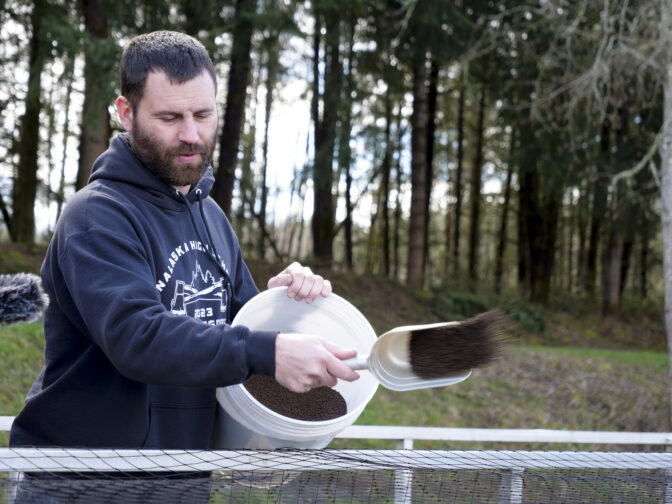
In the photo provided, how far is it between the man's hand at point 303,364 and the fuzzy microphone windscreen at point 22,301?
581 millimetres

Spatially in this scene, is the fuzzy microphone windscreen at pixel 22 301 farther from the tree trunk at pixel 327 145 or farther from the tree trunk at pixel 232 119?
the tree trunk at pixel 327 145

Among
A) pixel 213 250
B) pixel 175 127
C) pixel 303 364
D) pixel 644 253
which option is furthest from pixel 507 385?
pixel 644 253

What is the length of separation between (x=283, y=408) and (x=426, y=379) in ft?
2.07

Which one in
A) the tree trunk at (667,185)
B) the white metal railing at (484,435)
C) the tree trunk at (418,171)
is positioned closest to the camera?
the white metal railing at (484,435)

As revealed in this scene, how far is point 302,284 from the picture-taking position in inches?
90.6

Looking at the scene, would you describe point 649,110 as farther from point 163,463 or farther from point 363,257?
point 163,463

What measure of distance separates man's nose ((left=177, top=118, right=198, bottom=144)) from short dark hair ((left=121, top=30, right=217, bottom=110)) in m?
0.11

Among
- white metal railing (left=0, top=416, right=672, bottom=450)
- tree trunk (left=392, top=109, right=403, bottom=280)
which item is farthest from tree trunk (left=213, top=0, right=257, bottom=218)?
tree trunk (left=392, top=109, right=403, bottom=280)

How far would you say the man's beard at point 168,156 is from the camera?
205cm

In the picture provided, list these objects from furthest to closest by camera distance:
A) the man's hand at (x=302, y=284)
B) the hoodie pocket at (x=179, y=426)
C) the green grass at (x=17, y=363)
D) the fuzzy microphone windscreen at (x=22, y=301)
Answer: the green grass at (x=17, y=363) → the man's hand at (x=302, y=284) → the hoodie pocket at (x=179, y=426) → the fuzzy microphone windscreen at (x=22, y=301)

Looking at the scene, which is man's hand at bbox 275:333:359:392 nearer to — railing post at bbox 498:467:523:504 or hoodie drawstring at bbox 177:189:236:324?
hoodie drawstring at bbox 177:189:236:324

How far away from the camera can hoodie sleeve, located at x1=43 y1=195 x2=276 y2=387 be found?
5.35 ft

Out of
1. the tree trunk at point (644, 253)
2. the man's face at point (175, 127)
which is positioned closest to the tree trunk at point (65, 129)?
the man's face at point (175, 127)

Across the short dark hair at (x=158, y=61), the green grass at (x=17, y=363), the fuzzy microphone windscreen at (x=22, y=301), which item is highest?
the short dark hair at (x=158, y=61)
